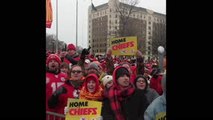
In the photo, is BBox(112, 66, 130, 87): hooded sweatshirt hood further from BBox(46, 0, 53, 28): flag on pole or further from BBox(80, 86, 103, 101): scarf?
BBox(46, 0, 53, 28): flag on pole

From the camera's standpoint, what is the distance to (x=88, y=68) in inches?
174

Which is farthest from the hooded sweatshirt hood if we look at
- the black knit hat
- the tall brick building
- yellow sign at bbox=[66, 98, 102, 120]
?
the tall brick building

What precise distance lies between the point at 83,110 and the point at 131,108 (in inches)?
20.4

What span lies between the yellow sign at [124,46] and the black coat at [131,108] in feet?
4.38

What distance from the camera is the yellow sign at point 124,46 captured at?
4871 mm

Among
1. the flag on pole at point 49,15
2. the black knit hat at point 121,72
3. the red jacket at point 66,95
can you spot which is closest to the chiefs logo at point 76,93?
the red jacket at point 66,95

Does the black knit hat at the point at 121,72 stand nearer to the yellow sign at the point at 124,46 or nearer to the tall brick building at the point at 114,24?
the yellow sign at the point at 124,46

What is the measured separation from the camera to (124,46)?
500 cm

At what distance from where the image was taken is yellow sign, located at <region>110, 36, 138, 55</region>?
4.87 meters

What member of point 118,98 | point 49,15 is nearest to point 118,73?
point 118,98

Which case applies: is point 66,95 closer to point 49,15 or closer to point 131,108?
point 131,108

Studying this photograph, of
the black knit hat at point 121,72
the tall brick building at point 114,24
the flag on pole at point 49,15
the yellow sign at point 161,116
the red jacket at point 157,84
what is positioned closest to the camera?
the yellow sign at point 161,116
